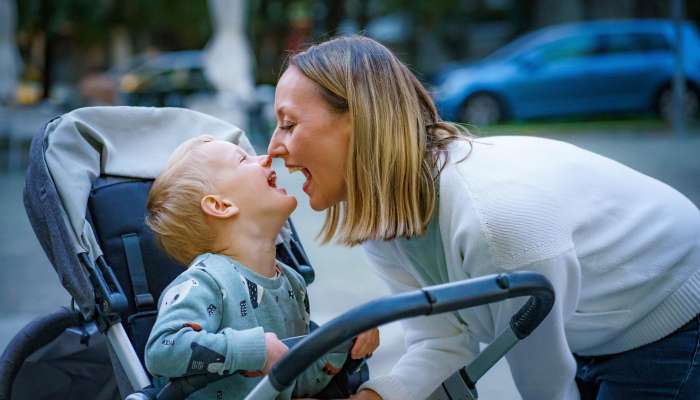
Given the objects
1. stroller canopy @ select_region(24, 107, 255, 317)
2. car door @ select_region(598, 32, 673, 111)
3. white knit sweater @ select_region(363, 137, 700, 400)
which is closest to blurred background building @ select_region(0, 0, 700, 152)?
car door @ select_region(598, 32, 673, 111)

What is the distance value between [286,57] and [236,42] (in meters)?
8.75

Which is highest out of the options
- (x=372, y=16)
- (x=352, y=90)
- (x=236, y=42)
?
(x=352, y=90)

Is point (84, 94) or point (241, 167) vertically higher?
point (241, 167)

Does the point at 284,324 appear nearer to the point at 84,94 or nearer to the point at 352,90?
the point at 352,90

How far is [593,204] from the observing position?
216 cm

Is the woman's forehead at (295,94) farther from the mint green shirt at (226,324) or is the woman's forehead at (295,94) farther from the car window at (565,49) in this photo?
the car window at (565,49)

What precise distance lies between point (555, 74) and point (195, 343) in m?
11.7

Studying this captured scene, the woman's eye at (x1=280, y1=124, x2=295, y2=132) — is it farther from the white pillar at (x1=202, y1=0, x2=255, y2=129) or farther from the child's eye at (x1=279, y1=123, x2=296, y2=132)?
the white pillar at (x1=202, y1=0, x2=255, y2=129)

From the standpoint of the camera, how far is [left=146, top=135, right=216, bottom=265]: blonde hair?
2207 millimetres

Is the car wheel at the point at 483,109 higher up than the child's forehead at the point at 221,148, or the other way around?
the child's forehead at the point at 221,148

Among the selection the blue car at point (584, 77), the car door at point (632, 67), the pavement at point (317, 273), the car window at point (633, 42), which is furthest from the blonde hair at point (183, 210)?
the car window at point (633, 42)

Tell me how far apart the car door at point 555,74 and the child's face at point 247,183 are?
11.1 meters

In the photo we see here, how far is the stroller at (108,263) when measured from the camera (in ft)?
7.08

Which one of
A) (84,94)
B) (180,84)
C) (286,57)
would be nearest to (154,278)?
(286,57)
